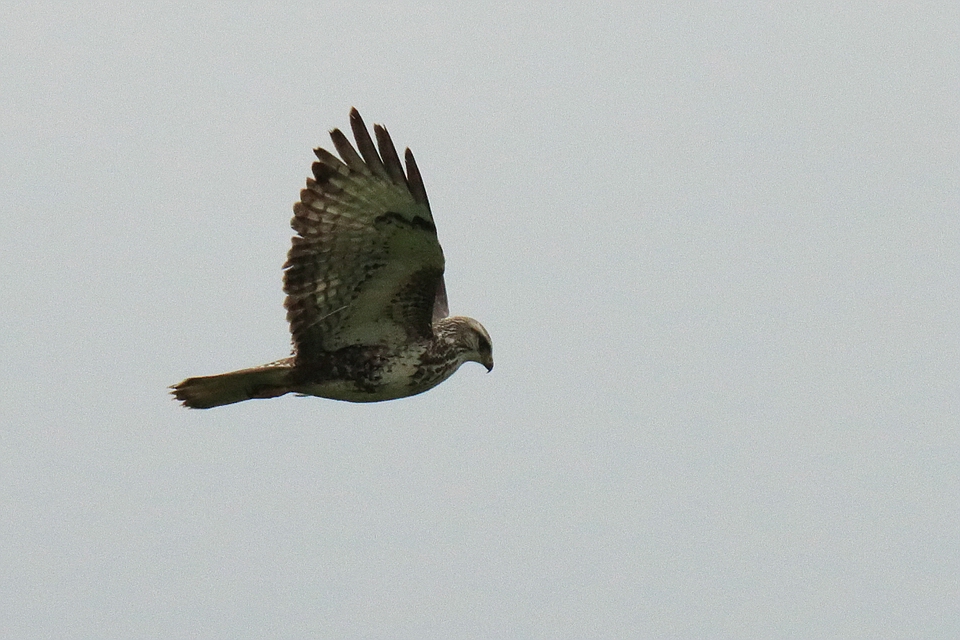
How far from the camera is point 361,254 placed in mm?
10945

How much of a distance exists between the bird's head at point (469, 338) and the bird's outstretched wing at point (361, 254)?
9.8 inches

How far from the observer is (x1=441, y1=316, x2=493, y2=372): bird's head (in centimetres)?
1154

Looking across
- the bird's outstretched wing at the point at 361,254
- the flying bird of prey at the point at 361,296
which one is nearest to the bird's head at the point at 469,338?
the flying bird of prey at the point at 361,296

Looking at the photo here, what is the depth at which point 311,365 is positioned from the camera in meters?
11.3

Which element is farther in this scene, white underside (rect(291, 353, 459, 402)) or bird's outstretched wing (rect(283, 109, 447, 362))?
white underside (rect(291, 353, 459, 402))

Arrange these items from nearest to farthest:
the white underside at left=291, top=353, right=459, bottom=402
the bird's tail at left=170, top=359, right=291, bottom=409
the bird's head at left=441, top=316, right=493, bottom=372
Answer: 1. the bird's tail at left=170, top=359, right=291, bottom=409
2. the white underside at left=291, top=353, right=459, bottom=402
3. the bird's head at left=441, top=316, right=493, bottom=372

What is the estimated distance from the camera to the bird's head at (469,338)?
454 inches

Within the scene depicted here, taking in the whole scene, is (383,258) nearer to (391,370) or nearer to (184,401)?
(391,370)

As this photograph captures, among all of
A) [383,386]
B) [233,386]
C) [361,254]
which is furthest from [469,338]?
[233,386]

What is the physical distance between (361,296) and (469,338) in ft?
2.59

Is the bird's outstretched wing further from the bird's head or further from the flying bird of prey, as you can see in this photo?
the bird's head

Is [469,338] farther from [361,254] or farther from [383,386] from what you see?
[361,254]

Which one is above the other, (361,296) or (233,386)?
(361,296)

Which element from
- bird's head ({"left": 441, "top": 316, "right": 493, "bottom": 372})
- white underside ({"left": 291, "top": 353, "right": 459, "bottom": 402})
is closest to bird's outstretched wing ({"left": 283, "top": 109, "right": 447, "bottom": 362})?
white underside ({"left": 291, "top": 353, "right": 459, "bottom": 402})
